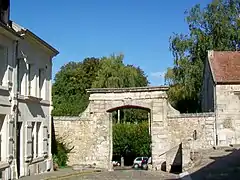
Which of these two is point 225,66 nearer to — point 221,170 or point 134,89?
point 134,89

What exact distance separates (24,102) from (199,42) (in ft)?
80.4

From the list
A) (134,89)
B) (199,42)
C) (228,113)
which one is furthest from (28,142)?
(199,42)

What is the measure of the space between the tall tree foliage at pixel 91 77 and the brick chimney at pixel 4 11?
96.4 ft

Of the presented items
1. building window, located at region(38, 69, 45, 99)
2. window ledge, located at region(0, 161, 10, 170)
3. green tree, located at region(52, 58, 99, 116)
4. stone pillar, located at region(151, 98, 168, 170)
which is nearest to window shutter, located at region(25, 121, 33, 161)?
window ledge, located at region(0, 161, 10, 170)

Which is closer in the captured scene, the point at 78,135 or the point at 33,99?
the point at 33,99

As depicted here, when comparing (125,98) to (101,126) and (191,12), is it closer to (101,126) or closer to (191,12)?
(101,126)

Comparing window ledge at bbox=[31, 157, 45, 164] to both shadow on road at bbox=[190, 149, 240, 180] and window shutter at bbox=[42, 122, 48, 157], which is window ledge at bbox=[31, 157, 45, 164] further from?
shadow on road at bbox=[190, 149, 240, 180]

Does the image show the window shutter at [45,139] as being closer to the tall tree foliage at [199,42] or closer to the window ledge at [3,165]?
the window ledge at [3,165]

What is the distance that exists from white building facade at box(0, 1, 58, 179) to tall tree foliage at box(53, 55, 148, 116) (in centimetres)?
2520

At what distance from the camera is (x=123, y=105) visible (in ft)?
81.9

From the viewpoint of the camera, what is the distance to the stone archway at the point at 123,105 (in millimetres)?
24656

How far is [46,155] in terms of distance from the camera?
70.7 ft

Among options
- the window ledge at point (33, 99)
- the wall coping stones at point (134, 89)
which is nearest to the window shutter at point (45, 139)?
the window ledge at point (33, 99)

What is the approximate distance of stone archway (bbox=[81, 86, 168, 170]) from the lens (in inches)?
971
